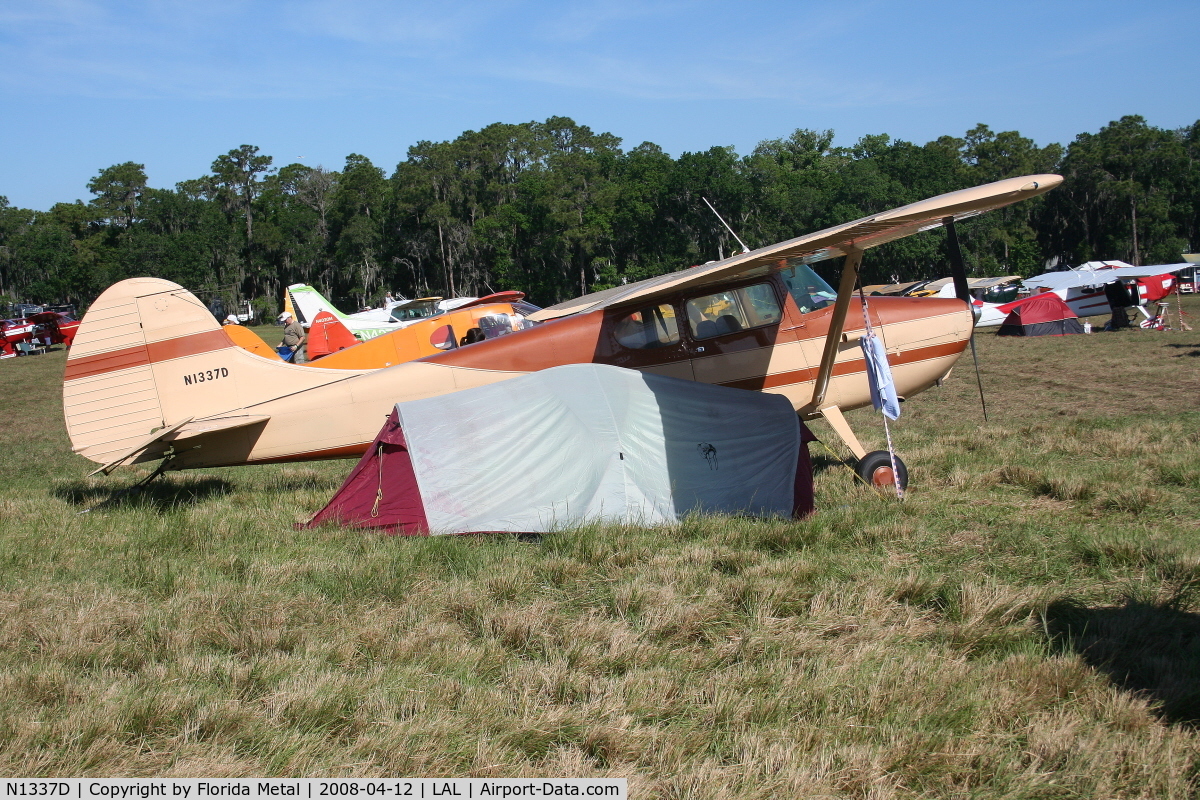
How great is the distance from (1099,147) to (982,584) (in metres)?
74.3

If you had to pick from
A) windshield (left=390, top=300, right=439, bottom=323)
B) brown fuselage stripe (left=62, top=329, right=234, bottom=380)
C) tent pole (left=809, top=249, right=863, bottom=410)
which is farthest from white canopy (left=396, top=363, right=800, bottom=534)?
windshield (left=390, top=300, right=439, bottom=323)

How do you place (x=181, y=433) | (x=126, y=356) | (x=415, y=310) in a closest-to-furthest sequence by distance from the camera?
(x=181, y=433) < (x=126, y=356) < (x=415, y=310)

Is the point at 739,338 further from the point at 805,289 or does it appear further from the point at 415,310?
the point at 415,310

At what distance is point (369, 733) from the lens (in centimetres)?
320

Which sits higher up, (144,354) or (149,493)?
(144,354)

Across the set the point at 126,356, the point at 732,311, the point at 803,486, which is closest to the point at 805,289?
the point at 732,311

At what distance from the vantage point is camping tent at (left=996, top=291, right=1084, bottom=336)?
22.8m

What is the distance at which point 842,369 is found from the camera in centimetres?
786

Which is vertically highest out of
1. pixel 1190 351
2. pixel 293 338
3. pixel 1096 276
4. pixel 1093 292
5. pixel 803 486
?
pixel 293 338

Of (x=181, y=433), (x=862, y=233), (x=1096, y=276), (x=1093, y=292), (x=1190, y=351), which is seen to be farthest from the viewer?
(x=1096, y=276)

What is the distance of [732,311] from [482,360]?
7.67 feet

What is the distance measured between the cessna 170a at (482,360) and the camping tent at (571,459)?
0.97 metres

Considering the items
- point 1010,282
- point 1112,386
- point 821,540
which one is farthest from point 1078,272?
point 821,540

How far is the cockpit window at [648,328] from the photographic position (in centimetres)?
761
